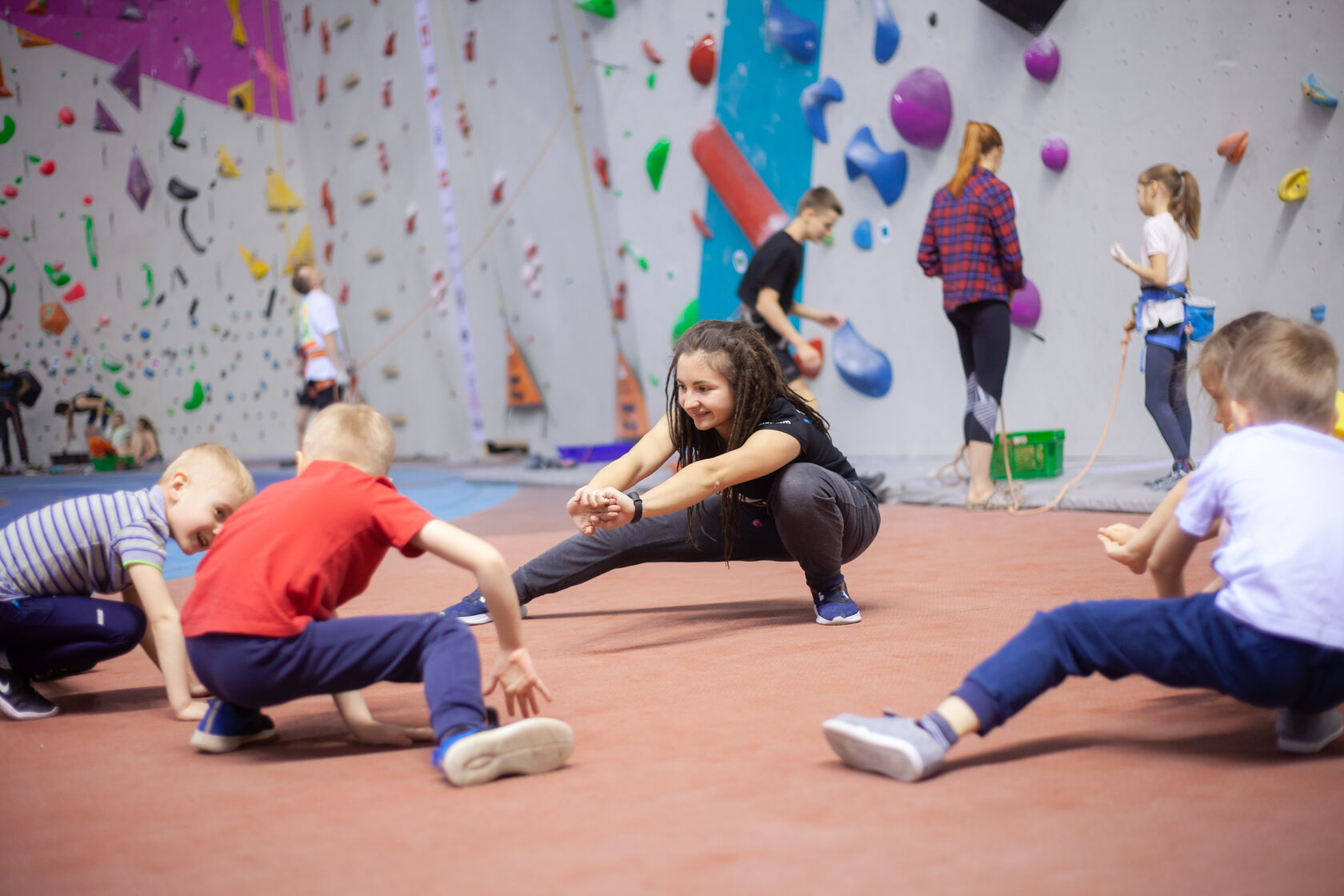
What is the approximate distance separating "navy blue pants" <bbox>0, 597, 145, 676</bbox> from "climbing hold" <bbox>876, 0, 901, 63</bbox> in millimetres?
5252

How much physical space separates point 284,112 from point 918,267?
7.58m

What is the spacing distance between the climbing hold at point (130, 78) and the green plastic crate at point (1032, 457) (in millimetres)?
10003

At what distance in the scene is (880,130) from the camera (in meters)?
6.29

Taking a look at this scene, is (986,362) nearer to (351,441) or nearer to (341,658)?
(351,441)

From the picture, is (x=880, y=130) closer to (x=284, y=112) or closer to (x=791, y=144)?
(x=791, y=144)

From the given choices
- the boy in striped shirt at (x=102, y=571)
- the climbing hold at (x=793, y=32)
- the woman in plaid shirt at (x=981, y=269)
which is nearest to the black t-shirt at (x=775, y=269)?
the woman in plaid shirt at (x=981, y=269)

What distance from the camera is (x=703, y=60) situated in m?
7.10

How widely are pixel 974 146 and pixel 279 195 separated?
8768mm

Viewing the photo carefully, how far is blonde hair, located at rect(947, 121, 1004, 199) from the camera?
14.3 feet

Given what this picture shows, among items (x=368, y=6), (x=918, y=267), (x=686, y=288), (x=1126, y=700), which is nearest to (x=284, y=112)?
(x=368, y=6)

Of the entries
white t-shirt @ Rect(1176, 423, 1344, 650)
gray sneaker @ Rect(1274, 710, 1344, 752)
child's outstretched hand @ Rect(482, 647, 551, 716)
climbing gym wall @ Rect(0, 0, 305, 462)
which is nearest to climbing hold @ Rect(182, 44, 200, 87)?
climbing gym wall @ Rect(0, 0, 305, 462)

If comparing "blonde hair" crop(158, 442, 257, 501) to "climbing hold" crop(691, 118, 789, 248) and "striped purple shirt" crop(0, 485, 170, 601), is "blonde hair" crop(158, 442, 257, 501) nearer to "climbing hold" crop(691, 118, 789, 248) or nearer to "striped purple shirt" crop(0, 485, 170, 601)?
"striped purple shirt" crop(0, 485, 170, 601)

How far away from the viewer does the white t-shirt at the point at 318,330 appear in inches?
271

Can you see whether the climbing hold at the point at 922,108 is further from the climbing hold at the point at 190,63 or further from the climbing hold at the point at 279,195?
the climbing hold at the point at 190,63
